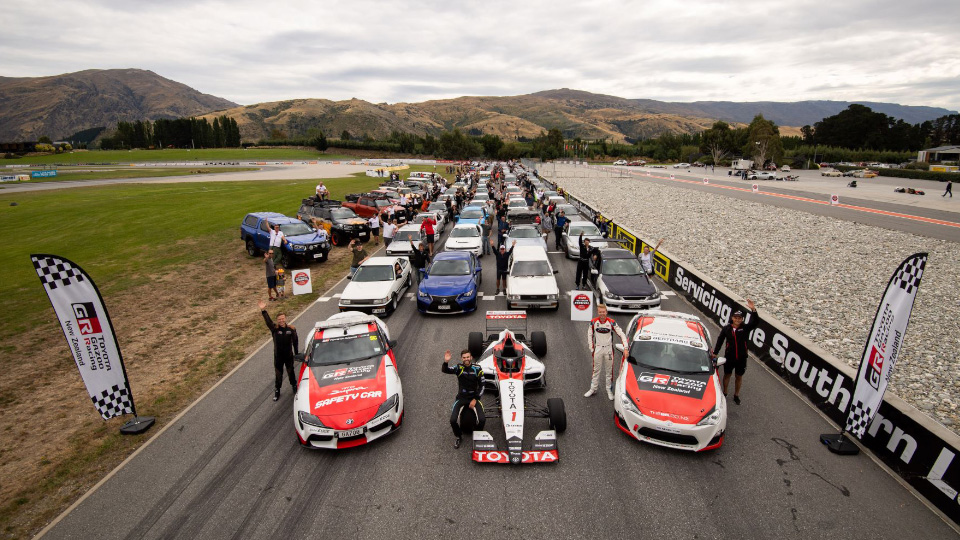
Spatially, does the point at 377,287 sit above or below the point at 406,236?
below

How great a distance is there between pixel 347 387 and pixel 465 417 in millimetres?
2060

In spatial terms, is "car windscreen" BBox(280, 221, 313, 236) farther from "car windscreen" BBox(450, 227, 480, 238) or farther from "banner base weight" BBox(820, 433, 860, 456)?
"banner base weight" BBox(820, 433, 860, 456)

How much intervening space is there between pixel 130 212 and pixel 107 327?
25751mm

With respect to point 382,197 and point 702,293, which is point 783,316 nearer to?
point 702,293

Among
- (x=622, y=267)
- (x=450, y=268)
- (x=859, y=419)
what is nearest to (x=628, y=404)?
(x=859, y=419)

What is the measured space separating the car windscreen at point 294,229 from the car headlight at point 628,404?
1580 centimetres

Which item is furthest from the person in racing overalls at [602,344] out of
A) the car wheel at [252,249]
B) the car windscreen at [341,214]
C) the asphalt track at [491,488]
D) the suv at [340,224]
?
the car windscreen at [341,214]

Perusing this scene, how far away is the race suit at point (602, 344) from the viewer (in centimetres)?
831

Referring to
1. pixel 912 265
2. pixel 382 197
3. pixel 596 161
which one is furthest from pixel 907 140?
pixel 912 265

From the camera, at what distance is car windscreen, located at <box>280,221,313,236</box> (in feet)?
62.6

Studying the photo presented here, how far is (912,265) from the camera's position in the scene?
6.47 metres

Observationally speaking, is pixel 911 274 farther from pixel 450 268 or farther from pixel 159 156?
pixel 159 156

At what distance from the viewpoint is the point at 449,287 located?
13.2 metres

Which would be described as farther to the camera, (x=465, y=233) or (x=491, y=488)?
(x=465, y=233)
